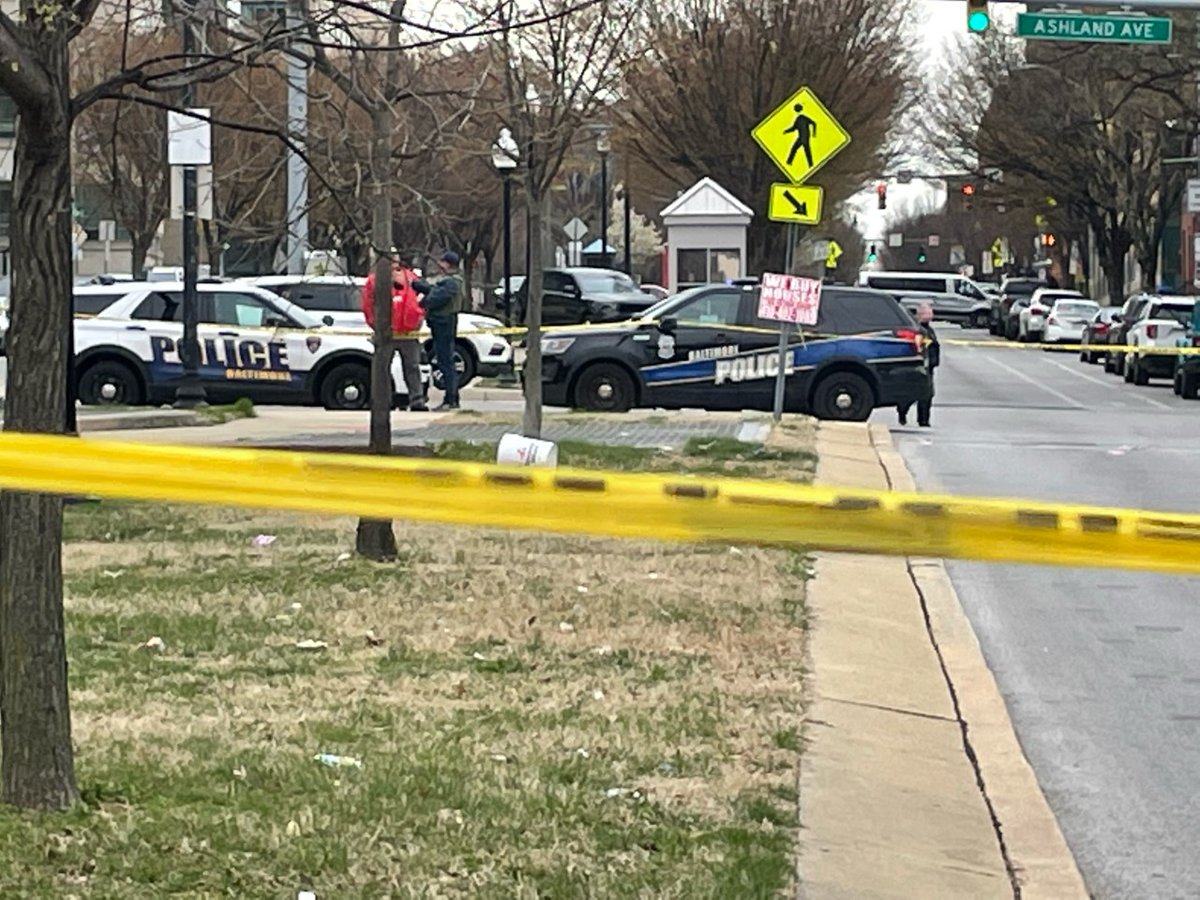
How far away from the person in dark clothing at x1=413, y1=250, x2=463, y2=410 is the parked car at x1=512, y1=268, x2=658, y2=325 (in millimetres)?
13656

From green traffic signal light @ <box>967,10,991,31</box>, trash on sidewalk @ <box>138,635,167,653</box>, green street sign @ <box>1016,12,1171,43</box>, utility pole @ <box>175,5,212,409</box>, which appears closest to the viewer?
trash on sidewalk @ <box>138,635,167,653</box>

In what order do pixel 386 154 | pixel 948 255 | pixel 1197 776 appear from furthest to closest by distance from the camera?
pixel 948 255 < pixel 386 154 < pixel 1197 776

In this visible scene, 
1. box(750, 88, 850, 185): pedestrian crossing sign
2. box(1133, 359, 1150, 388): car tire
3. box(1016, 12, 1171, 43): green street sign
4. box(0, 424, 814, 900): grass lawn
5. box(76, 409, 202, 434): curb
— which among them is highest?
box(1016, 12, 1171, 43): green street sign

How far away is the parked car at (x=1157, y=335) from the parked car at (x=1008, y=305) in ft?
84.5

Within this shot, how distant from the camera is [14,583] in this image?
5.66m

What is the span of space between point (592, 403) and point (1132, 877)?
17718 mm

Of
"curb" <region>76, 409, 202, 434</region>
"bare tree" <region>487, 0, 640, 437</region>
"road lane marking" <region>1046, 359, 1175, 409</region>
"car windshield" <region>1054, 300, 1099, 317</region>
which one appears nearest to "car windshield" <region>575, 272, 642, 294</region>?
"road lane marking" <region>1046, 359, 1175, 409</region>

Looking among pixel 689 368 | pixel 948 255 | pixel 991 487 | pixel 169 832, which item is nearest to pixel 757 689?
pixel 169 832

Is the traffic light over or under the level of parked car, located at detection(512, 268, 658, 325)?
over

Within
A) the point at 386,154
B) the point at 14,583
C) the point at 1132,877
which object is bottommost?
the point at 1132,877

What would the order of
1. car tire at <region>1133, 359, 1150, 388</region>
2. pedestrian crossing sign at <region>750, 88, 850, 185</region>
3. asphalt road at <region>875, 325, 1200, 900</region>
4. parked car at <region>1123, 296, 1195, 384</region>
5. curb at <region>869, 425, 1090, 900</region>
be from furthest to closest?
1. car tire at <region>1133, 359, 1150, 388</region>
2. parked car at <region>1123, 296, 1195, 384</region>
3. pedestrian crossing sign at <region>750, 88, 850, 185</region>
4. asphalt road at <region>875, 325, 1200, 900</region>
5. curb at <region>869, 425, 1090, 900</region>

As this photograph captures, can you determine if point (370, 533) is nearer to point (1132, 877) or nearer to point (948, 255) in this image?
point (1132, 877)

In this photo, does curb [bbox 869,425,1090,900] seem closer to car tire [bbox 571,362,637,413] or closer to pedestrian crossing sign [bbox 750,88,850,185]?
pedestrian crossing sign [bbox 750,88,850,185]

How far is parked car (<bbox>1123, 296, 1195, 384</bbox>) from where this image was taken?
3741cm
